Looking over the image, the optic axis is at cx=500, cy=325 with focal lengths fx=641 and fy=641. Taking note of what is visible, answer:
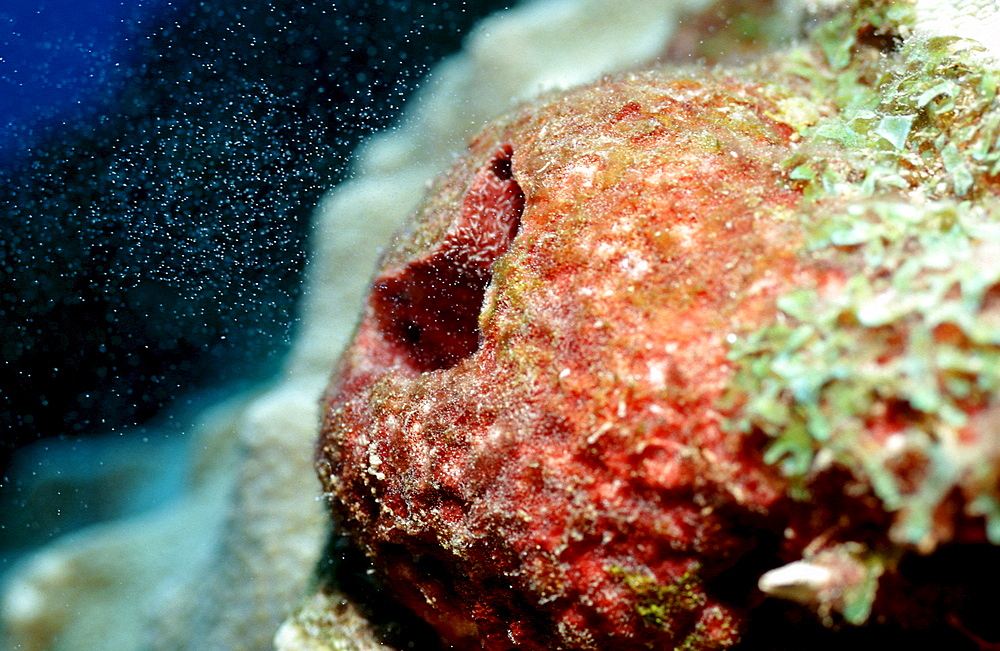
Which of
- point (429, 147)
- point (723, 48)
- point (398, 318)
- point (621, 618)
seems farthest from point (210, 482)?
point (723, 48)

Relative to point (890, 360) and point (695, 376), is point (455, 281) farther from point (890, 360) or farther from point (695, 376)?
point (890, 360)

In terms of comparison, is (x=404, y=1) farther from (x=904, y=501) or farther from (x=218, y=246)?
(x=904, y=501)

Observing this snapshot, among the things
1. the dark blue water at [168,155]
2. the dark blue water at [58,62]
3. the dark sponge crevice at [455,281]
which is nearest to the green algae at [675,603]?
the dark sponge crevice at [455,281]

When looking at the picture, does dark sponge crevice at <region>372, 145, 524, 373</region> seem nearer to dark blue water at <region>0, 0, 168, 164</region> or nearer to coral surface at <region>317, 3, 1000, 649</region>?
coral surface at <region>317, 3, 1000, 649</region>

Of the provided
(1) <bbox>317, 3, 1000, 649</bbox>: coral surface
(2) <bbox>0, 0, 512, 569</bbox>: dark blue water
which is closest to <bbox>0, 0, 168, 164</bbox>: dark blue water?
(2) <bbox>0, 0, 512, 569</bbox>: dark blue water

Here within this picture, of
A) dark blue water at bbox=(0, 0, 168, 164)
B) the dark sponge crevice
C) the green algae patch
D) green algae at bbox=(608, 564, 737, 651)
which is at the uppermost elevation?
dark blue water at bbox=(0, 0, 168, 164)

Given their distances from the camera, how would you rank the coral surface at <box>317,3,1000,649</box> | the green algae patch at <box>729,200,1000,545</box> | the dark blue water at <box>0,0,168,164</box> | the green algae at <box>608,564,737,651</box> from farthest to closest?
the dark blue water at <box>0,0,168,164</box>, the green algae at <box>608,564,737,651</box>, the coral surface at <box>317,3,1000,649</box>, the green algae patch at <box>729,200,1000,545</box>

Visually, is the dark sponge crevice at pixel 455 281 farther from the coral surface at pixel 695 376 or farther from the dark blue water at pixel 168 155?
the dark blue water at pixel 168 155

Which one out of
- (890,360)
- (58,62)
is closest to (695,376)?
(890,360)
